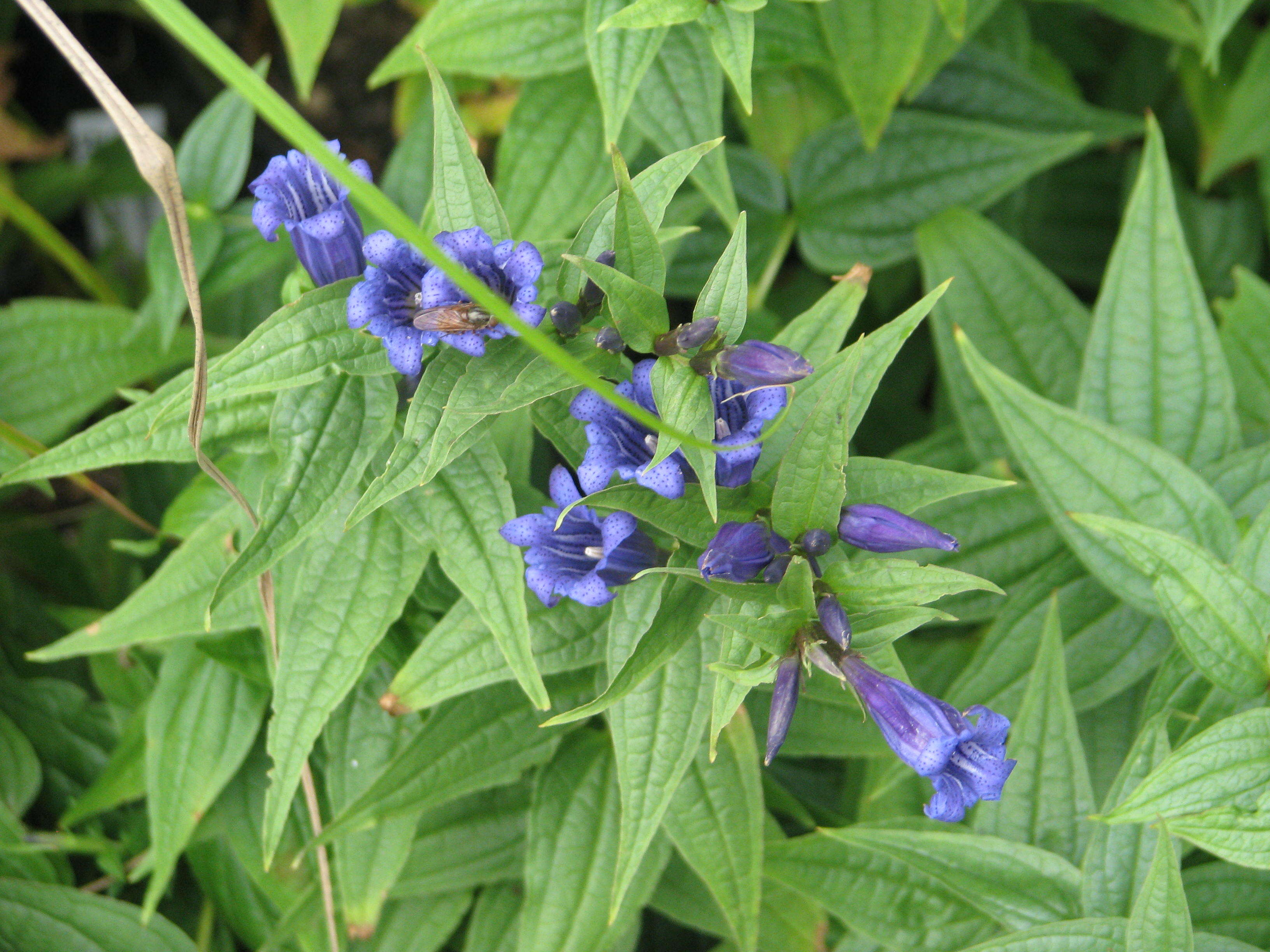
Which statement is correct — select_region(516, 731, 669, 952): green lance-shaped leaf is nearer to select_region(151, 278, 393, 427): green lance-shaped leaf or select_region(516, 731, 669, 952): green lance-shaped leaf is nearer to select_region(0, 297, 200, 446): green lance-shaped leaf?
select_region(151, 278, 393, 427): green lance-shaped leaf

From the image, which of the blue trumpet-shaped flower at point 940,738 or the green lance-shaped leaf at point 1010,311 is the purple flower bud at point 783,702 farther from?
the green lance-shaped leaf at point 1010,311

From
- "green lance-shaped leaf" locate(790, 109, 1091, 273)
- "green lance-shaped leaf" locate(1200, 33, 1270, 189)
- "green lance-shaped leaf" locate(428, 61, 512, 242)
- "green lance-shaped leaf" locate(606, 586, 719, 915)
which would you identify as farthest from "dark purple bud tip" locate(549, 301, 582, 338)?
"green lance-shaped leaf" locate(1200, 33, 1270, 189)

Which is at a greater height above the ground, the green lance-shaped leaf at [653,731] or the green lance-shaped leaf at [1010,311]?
the green lance-shaped leaf at [1010,311]

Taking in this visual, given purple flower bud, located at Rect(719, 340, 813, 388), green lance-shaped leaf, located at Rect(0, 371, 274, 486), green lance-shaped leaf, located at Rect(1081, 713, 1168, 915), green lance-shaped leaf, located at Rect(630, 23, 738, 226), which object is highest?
green lance-shaped leaf, located at Rect(630, 23, 738, 226)

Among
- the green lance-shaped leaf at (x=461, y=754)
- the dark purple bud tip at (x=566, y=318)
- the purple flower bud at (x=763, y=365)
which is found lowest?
the green lance-shaped leaf at (x=461, y=754)

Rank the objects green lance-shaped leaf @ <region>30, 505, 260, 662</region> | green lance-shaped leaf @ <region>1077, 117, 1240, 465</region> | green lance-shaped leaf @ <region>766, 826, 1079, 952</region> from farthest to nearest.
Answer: green lance-shaped leaf @ <region>1077, 117, 1240, 465</region> → green lance-shaped leaf @ <region>30, 505, 260, 662</region> → green lance-shaped leaf @ <region>766, 826, 1079, 952</region>

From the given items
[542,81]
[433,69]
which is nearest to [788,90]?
[542,81]

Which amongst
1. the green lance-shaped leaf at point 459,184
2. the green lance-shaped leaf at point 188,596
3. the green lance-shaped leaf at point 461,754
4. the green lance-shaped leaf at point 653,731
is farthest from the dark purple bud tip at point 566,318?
the green lance-shaped leaf at point 188,596

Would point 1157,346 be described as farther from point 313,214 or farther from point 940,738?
point 313,214
